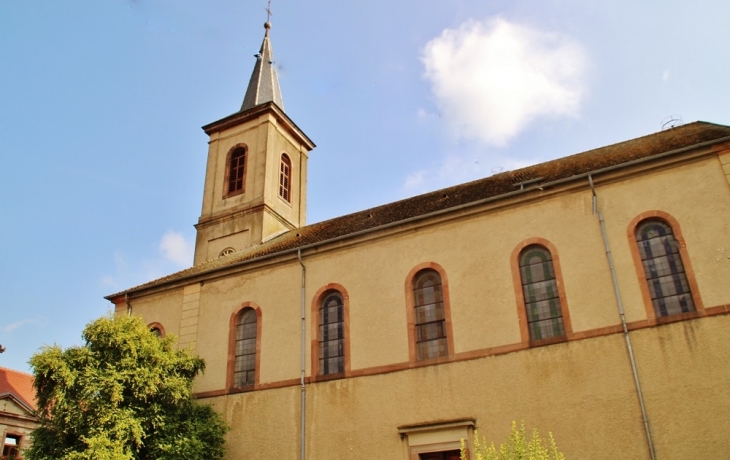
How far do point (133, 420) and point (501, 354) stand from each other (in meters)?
8.57

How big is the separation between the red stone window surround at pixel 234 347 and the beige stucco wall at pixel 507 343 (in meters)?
0.18

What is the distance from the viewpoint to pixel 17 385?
2967 cm

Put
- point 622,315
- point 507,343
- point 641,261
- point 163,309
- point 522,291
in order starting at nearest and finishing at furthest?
point 622,315
point 641,261
point 507,343
point 522,291
point 163,309

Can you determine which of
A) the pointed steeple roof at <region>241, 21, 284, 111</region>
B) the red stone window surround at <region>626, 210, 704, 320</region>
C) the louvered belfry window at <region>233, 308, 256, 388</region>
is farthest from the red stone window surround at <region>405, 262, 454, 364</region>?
the pointed steeple roof at <region>241, 21, 284, 111</region>

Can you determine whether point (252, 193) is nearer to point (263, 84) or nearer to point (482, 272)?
point (263, 84)

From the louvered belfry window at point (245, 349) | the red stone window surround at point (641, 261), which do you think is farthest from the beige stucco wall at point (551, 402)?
the louvered belfry window at point (245, 349)

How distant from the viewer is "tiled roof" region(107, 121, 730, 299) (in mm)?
15922

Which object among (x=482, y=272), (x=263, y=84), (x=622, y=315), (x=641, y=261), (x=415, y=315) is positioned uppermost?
(x=263, y=84)

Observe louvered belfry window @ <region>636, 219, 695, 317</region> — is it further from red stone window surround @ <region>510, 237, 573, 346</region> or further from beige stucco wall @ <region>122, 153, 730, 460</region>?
red stone window surround @ <region>510, 237, 573, 346</region>

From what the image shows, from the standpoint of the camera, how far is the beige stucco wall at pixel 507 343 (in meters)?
12.5

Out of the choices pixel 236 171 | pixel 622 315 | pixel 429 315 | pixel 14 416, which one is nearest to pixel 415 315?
pixel 429 315

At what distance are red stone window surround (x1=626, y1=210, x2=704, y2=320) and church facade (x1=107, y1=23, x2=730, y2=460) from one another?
0.03m

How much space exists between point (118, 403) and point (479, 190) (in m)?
11.0

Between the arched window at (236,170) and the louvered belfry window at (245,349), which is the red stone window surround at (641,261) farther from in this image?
the arched window at (236,170)
